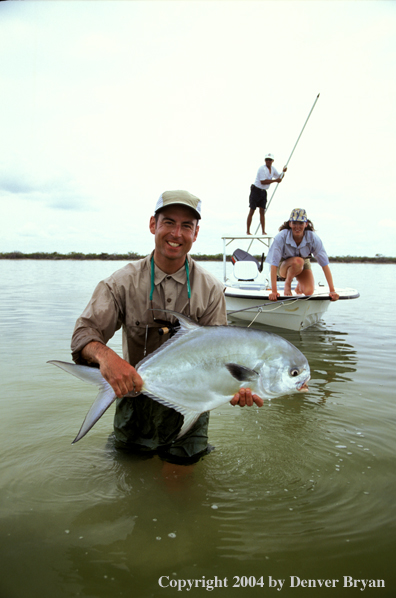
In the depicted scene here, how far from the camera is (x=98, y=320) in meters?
2.65

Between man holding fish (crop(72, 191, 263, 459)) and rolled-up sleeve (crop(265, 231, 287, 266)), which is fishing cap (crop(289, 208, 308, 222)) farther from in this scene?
man holding fish (crop(72, 191, 263, 459))

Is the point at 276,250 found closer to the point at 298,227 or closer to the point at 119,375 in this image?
the point at 298,227

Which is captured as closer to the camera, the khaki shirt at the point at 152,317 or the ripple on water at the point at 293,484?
the ripple on water at the point at 293,484

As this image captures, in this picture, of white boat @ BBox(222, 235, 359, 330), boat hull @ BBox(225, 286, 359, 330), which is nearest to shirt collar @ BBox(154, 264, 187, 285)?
white boat @ BBox(222, 235, 359, 330)

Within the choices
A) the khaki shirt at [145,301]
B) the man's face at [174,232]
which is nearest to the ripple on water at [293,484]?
the khaki shirt at [145,301]

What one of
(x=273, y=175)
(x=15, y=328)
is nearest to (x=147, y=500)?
(x=15, y=328)

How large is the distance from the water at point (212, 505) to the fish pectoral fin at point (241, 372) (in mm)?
813

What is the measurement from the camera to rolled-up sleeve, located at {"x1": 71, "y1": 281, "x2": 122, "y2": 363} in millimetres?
2508

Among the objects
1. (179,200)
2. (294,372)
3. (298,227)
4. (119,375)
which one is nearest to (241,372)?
(294,372)

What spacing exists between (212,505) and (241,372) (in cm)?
89

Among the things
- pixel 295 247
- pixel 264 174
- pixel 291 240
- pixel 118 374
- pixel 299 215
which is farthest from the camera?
pixel 264 174

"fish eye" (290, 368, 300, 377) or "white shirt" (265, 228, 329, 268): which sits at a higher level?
"white shirt" (265, 228, 329, 268)

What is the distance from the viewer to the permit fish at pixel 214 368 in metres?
2.23

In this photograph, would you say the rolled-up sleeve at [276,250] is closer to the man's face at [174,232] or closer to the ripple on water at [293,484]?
the ripple on water at [293,484]
